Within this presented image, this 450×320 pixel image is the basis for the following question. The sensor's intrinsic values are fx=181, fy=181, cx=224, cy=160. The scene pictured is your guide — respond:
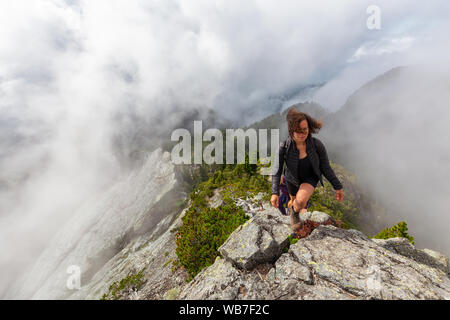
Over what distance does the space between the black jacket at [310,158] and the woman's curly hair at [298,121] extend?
292 mm

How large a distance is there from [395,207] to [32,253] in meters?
322

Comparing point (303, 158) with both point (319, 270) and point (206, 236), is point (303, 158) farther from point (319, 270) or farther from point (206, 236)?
point (206, 236)

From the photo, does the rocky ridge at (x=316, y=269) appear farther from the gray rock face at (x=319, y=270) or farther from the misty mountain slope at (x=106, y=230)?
the misty mountain slope at (x=106, y=230)

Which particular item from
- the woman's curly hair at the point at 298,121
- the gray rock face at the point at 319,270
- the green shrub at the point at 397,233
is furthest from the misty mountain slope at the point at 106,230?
the woman's curly hair at the point at 298,121

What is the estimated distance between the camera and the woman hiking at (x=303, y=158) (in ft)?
16.3

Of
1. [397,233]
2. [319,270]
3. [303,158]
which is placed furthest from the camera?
[397,233]

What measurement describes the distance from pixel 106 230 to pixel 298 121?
183ft

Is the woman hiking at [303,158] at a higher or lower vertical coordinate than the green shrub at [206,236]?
higher

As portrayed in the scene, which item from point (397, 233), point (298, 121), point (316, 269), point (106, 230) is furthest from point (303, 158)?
point (106, 230)

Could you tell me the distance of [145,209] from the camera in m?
44.5

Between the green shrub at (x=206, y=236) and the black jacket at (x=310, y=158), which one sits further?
the green shrub at (x=206, y=236)

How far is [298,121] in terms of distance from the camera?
4.86m
